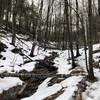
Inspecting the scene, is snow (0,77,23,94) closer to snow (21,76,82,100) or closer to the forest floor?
the forest floor

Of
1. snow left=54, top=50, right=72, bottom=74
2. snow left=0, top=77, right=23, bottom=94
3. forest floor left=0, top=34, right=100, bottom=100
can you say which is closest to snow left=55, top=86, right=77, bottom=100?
forest floor left=0, top=34, right=100, bottom=100

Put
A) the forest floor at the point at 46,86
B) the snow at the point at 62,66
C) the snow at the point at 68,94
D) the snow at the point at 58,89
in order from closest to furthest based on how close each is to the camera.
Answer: the snow at the point at 68,94
the forest floor at the point at 46,86
the snow at the point at 58,89
the snow at the point at 62,66

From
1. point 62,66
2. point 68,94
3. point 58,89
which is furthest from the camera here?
point 62,66

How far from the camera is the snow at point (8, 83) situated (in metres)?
13.8

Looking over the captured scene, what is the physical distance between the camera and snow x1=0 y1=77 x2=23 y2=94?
45.3ft

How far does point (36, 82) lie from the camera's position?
16797mm

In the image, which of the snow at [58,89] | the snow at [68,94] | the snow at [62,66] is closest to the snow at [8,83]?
the snow at [58,89]

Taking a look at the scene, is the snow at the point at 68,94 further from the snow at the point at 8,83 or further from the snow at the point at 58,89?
the snow at the point at 8,83

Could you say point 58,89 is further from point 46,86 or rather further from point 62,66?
point 62,66

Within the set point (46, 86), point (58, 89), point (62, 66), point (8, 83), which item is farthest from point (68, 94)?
point (62, 66)

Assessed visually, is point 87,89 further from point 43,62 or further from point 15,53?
point 15,53

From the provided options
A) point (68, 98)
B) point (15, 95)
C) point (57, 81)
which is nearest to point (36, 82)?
point (57, 81)

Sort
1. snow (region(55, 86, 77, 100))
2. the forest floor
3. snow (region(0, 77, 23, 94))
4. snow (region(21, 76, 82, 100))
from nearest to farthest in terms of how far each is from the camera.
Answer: snow (region(55, 86, 77, 100)) < the forest floor < snow (region(21, 76, 82, 100)) < snow (region(0, 77, 23, 94))

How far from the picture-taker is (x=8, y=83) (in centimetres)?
1464
